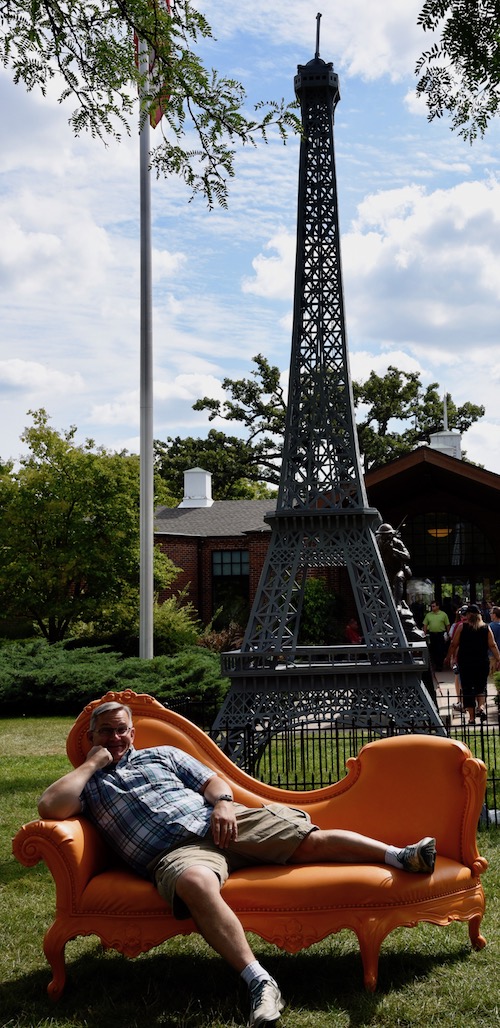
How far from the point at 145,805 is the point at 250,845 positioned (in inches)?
21.6

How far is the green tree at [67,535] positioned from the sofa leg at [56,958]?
1772 centimetres

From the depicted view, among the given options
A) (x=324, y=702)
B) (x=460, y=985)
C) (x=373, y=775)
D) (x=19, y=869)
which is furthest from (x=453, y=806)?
(x=324, y=702)

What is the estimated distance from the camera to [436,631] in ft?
61.4

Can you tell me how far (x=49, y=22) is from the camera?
670cm

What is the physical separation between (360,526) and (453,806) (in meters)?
7.85

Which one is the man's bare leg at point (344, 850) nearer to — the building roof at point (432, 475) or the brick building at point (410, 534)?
the brick building at point (410, 534)

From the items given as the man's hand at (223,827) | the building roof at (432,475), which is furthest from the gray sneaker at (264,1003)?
the building roof at (432,475)

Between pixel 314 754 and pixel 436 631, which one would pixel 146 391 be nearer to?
pixel 436 631

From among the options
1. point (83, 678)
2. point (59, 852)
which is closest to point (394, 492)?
point (83, 678)

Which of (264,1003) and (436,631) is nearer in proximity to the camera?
(264,1003)

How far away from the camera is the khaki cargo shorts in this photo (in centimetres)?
441

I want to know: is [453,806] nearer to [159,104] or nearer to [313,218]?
[159,104]

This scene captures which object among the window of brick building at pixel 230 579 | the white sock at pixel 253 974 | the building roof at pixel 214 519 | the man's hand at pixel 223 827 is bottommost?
the white sock at pixel 253 974

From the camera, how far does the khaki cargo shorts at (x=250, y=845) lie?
4.41 meters
